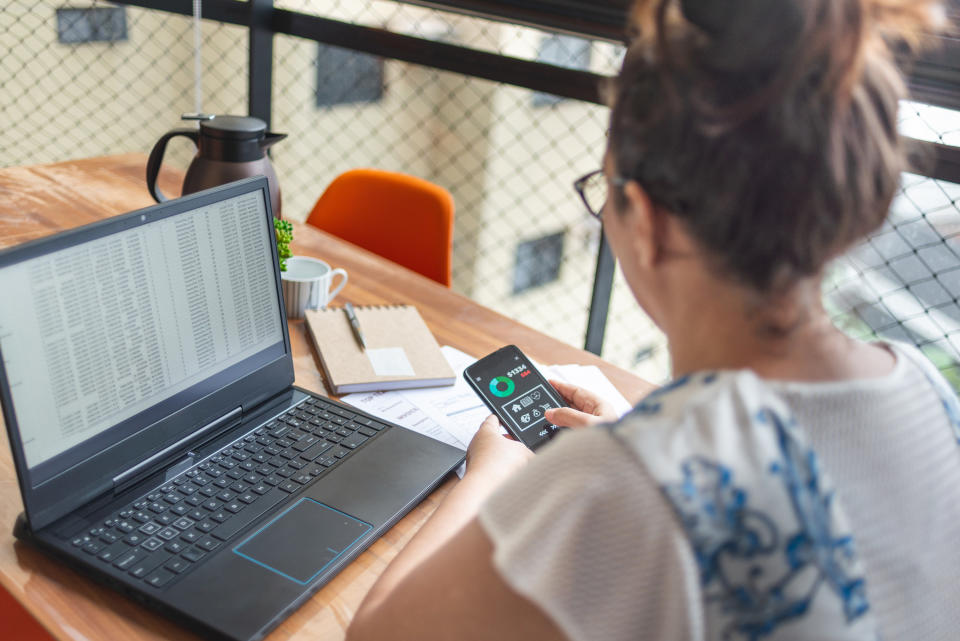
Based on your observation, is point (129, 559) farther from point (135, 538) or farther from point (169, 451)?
point (169, 451)

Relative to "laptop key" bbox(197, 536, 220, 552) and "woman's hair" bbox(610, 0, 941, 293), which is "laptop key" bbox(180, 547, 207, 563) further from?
"woman's hair" bbox(610, 0, 941, 293)

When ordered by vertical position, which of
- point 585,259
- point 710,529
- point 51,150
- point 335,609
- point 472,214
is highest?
point 710,529

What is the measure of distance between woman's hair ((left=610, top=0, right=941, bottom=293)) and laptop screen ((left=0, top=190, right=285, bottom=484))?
532 millimetres

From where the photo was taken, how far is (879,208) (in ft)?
1.72

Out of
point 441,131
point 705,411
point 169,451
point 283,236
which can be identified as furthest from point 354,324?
point 441,131

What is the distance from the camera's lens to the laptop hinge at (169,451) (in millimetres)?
820

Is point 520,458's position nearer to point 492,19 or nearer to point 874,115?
point 874,115

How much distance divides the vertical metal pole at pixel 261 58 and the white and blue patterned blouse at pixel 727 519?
1766 millimetres

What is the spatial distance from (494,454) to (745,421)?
442mm

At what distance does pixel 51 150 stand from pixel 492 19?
3.18m

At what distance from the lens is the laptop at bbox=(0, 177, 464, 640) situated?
2.35ft

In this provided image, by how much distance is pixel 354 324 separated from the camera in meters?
1.26

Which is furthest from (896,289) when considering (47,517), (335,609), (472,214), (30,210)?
(472,214)

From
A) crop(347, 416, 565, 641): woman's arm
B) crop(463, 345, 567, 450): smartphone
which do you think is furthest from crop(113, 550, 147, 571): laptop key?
crop(463, 345, 567, 450): smartphone
